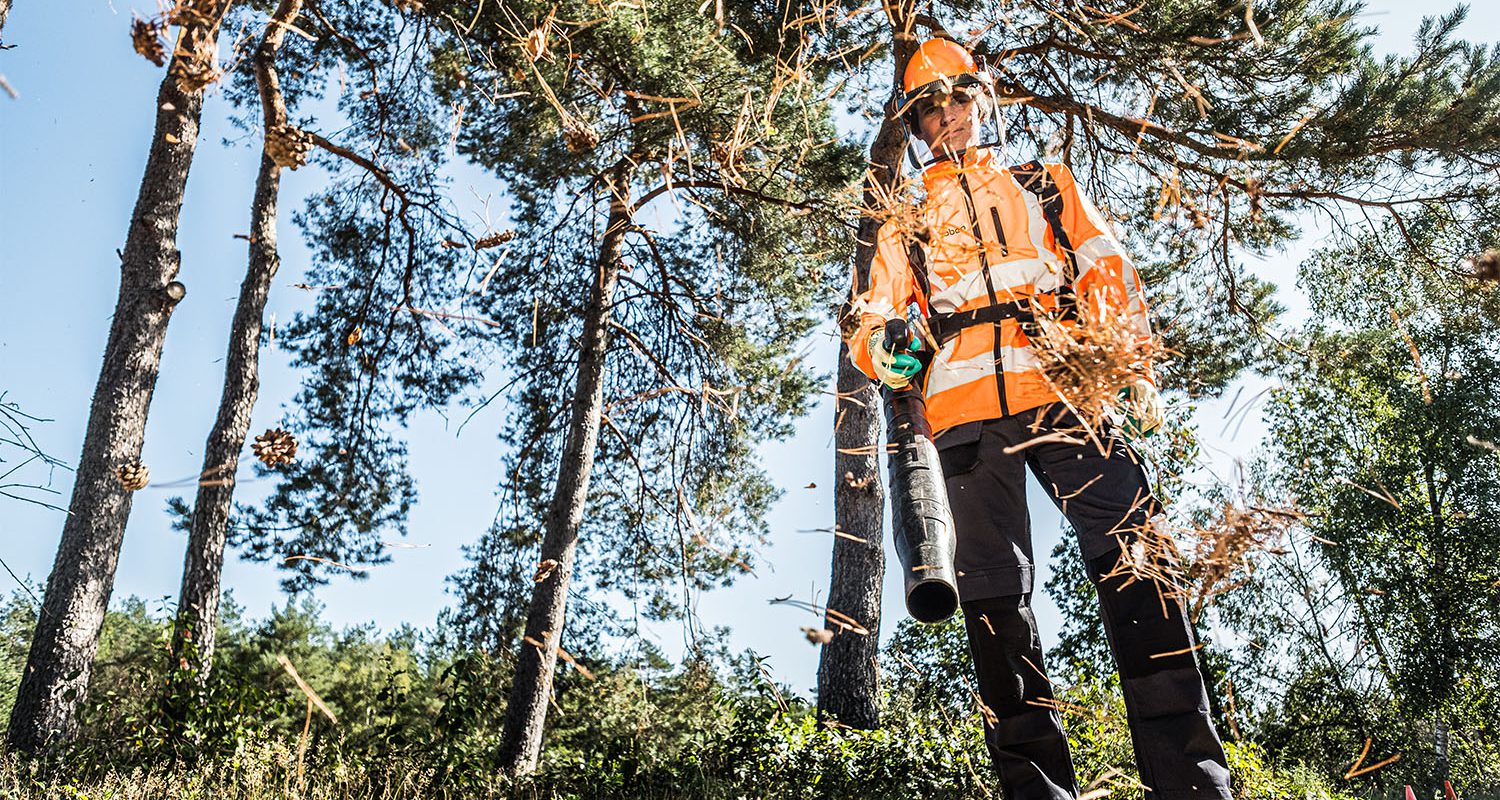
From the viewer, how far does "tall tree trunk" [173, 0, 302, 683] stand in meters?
6.25

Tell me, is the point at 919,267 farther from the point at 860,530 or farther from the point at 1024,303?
the point at 860,530

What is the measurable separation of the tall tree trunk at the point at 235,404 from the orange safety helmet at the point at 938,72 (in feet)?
14.1

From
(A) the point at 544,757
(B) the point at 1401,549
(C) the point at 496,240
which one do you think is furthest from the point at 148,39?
(B) the point at 1401,549

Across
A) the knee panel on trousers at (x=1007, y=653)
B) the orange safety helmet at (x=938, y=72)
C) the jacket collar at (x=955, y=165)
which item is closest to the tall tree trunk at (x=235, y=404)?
the orange safety helmet at (x=938, y=72)

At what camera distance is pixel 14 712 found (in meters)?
5.32

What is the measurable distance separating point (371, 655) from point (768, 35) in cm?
1099

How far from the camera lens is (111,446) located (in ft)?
18.6

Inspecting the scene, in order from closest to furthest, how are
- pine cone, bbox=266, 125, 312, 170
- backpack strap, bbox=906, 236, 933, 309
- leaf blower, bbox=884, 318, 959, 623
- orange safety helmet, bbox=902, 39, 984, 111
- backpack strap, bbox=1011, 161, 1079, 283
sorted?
1. leaf blower, bbox=884, 318, 959, 623
2. backpack strap, bbox=1011, 161, 1079, 283
3. backpack strap, bbox=906, 236, 933, 309
4. orange safety helmet, bbox=902, 39, 984, 111
5. pine cone, bbox=266, 125, 312, 170

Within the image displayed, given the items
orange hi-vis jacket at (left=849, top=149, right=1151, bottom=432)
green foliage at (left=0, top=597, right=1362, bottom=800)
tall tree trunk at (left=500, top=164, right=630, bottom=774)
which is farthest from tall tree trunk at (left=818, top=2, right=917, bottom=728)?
orange hi-vis jacket at (left=849, top=149, right=1151, bottom=432)

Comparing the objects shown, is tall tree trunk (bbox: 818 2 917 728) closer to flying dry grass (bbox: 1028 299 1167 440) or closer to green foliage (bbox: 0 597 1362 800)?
green foliage (bbox: 0 597 1362 800)

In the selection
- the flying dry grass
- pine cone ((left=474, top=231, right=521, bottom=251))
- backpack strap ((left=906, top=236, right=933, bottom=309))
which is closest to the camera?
the flying dry grass

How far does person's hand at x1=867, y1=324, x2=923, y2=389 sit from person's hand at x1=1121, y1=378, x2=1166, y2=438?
55 cm

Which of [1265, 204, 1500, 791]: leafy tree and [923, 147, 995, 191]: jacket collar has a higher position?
[1265, 204, 1500, 791]: leafy tree

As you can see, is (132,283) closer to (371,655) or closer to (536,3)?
(536,3)
